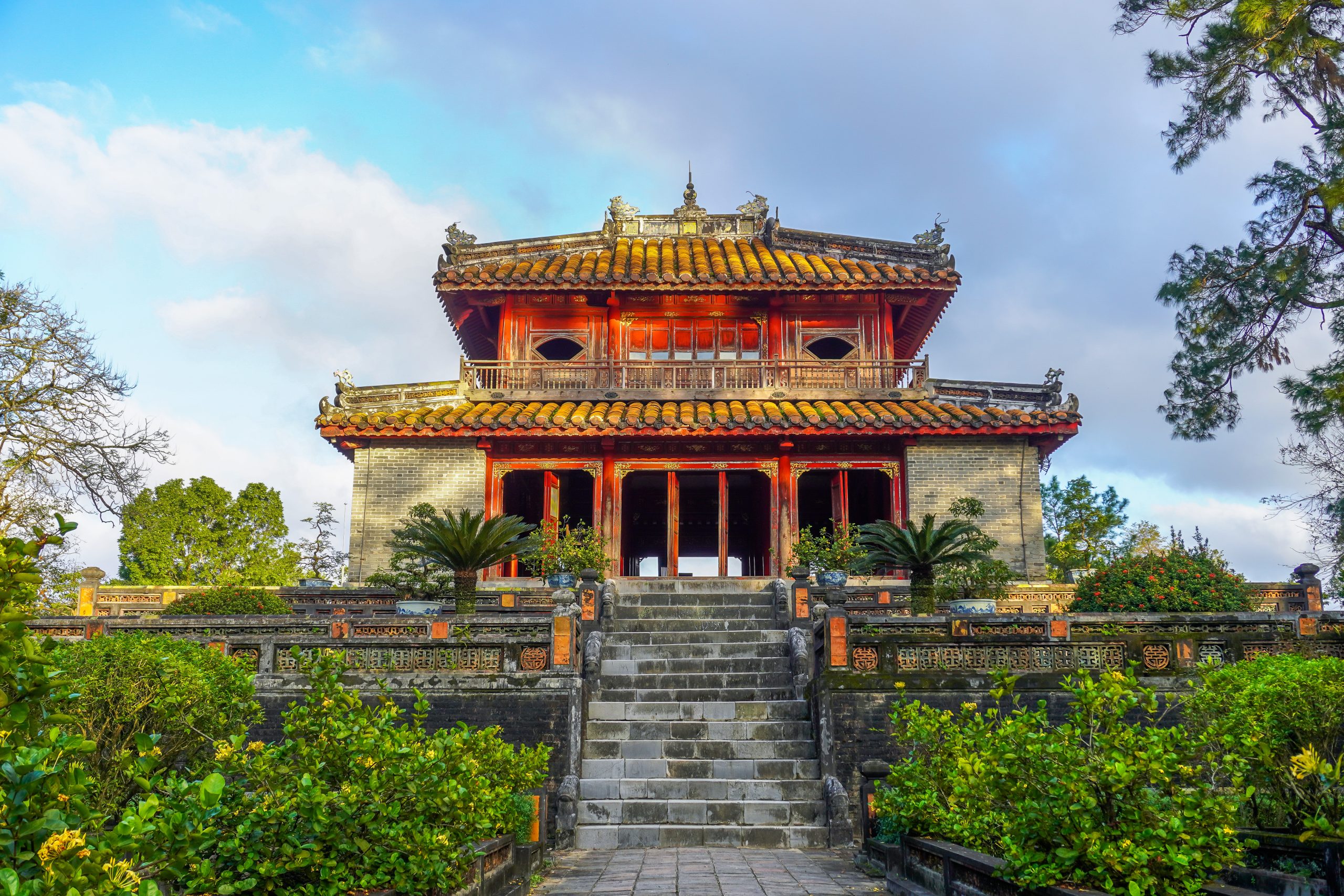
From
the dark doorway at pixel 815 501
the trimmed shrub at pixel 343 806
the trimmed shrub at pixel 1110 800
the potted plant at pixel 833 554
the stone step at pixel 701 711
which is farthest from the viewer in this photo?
the dark doorway at pixel 815 501

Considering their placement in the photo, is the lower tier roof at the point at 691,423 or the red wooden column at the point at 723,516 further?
the red wooden column at the point at 723,516

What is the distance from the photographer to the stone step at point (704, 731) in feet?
35.0

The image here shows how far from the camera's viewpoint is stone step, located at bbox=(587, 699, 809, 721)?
35.9 feet

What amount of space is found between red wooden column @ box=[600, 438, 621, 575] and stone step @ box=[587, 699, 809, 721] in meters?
5.87

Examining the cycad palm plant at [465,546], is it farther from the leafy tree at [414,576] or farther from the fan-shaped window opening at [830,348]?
the fan-shaped window opening at [830,348]

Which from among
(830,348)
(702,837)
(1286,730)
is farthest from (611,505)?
(1286,730)

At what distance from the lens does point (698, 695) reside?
11391 millimetres

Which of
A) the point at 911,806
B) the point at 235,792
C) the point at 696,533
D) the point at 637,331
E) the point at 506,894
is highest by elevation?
the point at 637,331

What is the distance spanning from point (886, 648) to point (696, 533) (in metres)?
13.2

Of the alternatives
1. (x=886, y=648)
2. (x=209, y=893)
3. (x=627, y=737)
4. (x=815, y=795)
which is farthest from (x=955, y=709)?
(x=209, y=893)

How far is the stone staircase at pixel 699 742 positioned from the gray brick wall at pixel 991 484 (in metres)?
5.16

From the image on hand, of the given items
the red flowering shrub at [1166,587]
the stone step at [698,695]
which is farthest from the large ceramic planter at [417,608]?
the red flowering shrub at [1166,587]

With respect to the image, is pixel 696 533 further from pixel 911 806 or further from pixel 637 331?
pixel 911 806

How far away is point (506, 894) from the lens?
664 cm
